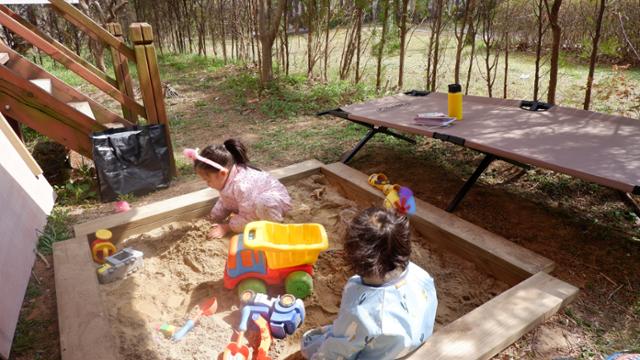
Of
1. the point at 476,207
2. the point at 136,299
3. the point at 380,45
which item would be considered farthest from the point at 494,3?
the point at 136,299

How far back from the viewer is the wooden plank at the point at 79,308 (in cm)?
175

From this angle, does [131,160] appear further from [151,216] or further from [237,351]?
[237,351]

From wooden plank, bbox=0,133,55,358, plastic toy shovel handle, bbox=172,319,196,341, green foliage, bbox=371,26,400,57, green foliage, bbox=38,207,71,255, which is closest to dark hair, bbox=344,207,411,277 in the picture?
plastic toy shovel handle, bbox=172,319,196,341

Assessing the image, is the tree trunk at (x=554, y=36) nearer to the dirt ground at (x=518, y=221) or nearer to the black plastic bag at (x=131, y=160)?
the dirt ground at (x=518, y=221)

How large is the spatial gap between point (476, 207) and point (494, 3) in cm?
261

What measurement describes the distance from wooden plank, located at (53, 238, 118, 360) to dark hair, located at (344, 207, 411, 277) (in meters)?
1.08

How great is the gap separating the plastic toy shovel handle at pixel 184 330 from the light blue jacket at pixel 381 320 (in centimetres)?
72

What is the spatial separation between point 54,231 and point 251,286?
1574 mm

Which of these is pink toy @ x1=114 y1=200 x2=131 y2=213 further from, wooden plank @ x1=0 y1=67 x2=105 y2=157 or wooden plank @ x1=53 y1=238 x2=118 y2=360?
wooden plank @ x1=0 y1=67 x2=105 y2=157

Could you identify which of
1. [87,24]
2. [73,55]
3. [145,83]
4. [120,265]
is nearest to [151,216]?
[120,265]

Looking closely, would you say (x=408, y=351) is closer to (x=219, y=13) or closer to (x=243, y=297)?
(x=243, y=297)

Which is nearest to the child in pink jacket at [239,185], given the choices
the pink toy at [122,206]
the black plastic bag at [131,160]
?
the pink toy at [122,206]

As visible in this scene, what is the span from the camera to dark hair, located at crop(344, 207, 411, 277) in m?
1.44

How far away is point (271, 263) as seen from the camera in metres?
2.21
